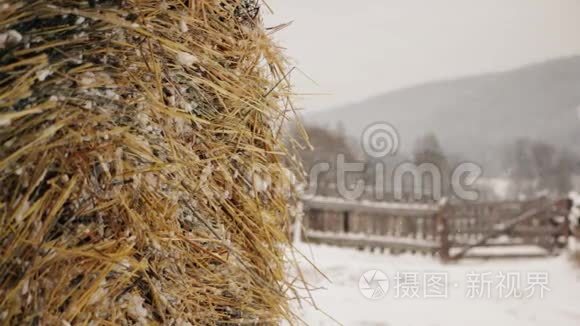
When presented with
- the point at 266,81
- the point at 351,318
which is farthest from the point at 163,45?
the point at 351,318

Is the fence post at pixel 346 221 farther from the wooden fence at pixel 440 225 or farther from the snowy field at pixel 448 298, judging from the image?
the snowy field at pixel 448 298

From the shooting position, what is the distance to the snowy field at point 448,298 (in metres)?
4.25

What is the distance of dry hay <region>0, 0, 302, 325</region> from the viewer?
74cm

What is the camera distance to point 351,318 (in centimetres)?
402

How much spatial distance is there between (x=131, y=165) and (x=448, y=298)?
492 cm

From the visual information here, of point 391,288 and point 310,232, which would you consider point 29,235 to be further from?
point 310,232

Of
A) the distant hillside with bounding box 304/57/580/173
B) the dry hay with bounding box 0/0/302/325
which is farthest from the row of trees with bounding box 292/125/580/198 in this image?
the dry hay with bounding box 0/0/302/325

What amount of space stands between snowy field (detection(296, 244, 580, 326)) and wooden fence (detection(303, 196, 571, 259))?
6.65 feet

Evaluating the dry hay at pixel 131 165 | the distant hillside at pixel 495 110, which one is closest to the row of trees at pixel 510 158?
the distant hillside at pixel 495 110

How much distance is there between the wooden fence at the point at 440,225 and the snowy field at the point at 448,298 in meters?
2.03

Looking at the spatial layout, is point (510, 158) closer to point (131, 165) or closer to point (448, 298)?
point (448, 298)

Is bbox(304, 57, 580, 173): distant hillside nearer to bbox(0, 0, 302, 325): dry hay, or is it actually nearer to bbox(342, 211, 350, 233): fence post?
bbox(342, 211, 350, 233): fence post
